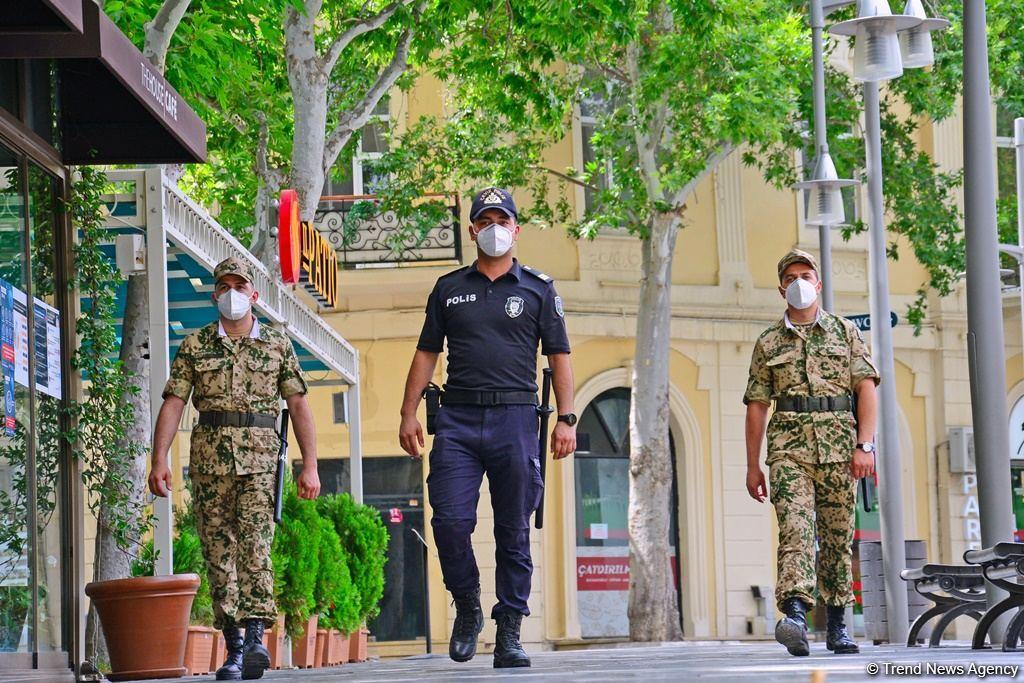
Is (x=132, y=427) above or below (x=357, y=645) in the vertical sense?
above

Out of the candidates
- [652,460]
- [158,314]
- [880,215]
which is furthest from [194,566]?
[652,460]

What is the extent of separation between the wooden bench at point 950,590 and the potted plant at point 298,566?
16.2ft

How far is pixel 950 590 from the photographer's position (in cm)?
1325

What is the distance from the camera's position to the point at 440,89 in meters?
28.4

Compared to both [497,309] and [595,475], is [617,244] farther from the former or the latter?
[497,309]

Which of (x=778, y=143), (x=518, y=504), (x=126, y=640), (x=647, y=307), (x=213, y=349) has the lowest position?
(x=126, y=640)

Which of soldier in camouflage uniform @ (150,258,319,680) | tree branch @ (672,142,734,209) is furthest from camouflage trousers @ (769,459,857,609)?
tree branch @ (672,142,734,209)

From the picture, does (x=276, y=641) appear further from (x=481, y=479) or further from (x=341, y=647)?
(x=481, y=479)

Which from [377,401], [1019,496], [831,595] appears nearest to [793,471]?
[831,595]

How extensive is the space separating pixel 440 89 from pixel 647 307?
5408 mm

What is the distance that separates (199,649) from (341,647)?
505cm

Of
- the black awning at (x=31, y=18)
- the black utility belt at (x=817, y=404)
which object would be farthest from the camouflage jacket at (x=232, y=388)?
the black utility belt at (x=817, y=404)

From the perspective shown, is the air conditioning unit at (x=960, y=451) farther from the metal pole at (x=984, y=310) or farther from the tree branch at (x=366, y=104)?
the metal pole at (x=984, y=310)

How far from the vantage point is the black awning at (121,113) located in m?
8.74
